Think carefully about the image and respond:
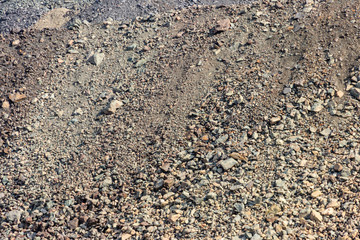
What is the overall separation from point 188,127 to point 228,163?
1011 millimetres

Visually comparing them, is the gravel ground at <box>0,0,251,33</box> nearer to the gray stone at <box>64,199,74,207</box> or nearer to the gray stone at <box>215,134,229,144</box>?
the gray stone at <box>215,134,229,144</box>

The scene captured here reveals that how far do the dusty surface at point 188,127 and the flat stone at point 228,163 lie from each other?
0.02 m

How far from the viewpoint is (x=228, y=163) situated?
18.0 feet

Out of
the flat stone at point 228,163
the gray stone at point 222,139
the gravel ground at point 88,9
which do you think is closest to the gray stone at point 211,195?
the flat stone at point 228,163

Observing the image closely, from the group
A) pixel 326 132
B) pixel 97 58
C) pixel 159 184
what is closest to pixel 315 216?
pixel 326 132

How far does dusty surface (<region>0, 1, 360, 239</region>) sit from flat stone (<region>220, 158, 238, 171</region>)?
17 millimetres

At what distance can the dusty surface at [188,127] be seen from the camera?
5.09m

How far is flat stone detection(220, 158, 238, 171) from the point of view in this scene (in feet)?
17.9

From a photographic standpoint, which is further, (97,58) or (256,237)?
(97,58)

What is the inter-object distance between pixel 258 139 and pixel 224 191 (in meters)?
1.04

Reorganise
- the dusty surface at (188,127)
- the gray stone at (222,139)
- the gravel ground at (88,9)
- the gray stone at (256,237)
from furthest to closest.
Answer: the gravel ground at (88,9) → the gray stone at (222,139) → the dusty surface at (188,127) → the gray stone at (256,237)

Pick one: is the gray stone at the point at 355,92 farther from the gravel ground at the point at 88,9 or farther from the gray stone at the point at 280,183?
the gravel ground at the point at 88,9

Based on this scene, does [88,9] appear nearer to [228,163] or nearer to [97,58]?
[97,58]

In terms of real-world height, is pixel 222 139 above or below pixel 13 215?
above
